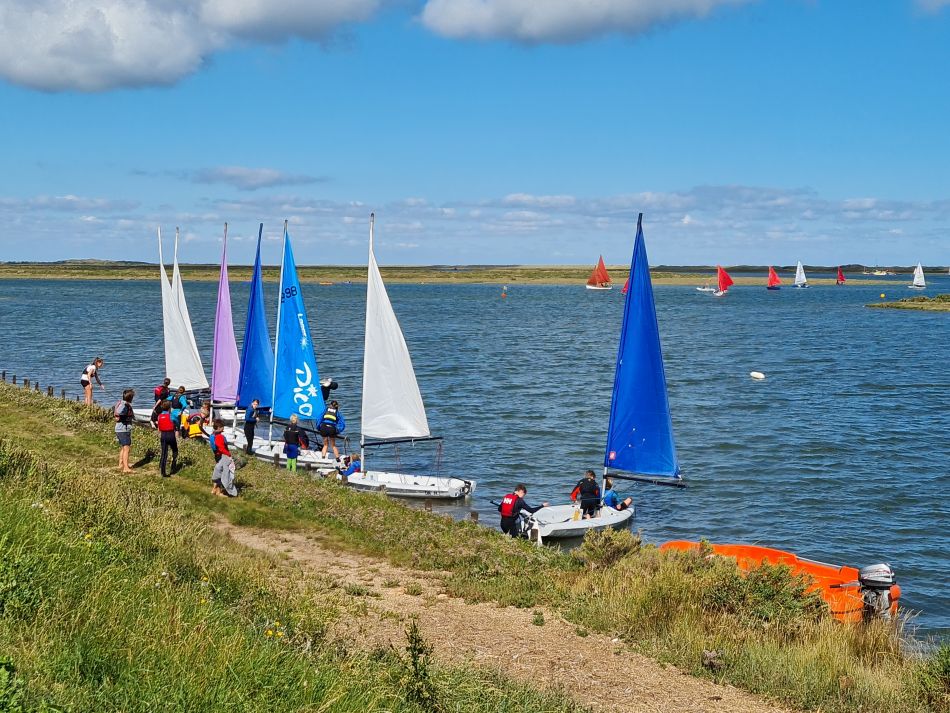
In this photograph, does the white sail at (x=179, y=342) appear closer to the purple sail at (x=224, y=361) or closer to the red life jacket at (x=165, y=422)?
the purple sail at (x=224, y=361)

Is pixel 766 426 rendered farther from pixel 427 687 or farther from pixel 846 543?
pixel 427 687

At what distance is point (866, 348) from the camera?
70.3 metres

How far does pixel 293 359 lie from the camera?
2803 cm

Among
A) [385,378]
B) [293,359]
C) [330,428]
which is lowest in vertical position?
[330,428]

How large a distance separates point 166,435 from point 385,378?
698 cm

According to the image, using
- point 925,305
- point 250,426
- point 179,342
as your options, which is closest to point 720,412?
point 250,426

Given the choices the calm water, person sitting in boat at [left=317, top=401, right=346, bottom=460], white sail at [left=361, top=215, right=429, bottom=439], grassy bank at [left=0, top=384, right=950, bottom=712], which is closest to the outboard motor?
grassy bank at [left=0, top=384, right=950, bottom=712]

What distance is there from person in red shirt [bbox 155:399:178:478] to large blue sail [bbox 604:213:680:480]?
36.8 ft

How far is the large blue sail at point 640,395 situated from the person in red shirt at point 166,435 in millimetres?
11232

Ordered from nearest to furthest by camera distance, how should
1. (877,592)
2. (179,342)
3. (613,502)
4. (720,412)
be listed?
(877,592)
(613,502)
(179,342)
(720,412)

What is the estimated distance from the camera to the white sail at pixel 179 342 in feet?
111

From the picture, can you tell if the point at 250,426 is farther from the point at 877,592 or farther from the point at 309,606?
the point at 877,592

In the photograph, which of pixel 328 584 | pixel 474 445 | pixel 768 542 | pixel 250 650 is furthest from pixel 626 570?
pixel 474 445

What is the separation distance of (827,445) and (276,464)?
21273 millimetres
